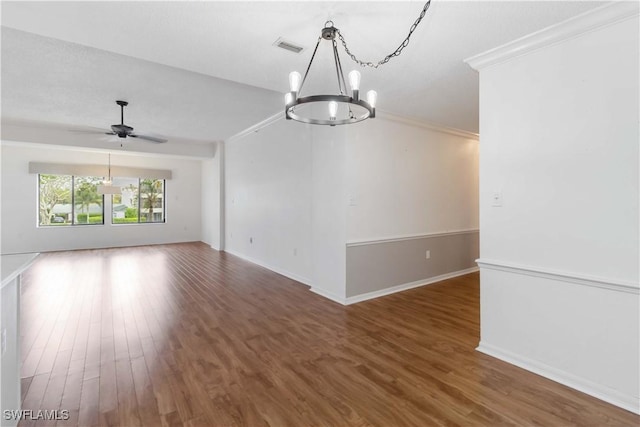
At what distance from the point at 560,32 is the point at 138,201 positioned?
1043 centimetres

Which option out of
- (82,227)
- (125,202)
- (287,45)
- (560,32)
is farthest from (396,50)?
(82,227)

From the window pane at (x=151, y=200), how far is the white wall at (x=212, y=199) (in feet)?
4.19

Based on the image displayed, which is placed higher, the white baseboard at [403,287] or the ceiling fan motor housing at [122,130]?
the ceiling fan motor housing at [122,130]

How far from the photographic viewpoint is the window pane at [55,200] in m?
8.05

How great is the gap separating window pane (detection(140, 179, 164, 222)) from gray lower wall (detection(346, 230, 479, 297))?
802 cm

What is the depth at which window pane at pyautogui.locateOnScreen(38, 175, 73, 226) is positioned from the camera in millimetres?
8047

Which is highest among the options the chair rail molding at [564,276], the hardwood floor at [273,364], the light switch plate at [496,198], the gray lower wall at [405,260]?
the light switch plate at [496,198]

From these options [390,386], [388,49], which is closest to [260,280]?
[390,386]

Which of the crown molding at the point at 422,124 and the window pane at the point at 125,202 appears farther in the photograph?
the window pane at the point at 125,202

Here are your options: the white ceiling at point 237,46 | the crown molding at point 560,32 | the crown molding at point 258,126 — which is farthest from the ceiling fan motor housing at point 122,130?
the crown molding at point 560,32

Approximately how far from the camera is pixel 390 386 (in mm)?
2139

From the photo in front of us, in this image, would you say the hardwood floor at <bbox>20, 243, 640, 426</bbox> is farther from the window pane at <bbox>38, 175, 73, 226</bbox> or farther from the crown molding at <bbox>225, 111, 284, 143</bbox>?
the window pane at <bbox>38, 175, 73, 226</bbox>

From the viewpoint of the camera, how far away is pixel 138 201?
9438 mm

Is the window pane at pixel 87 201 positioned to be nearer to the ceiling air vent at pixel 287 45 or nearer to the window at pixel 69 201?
the window at pixel 69 201
